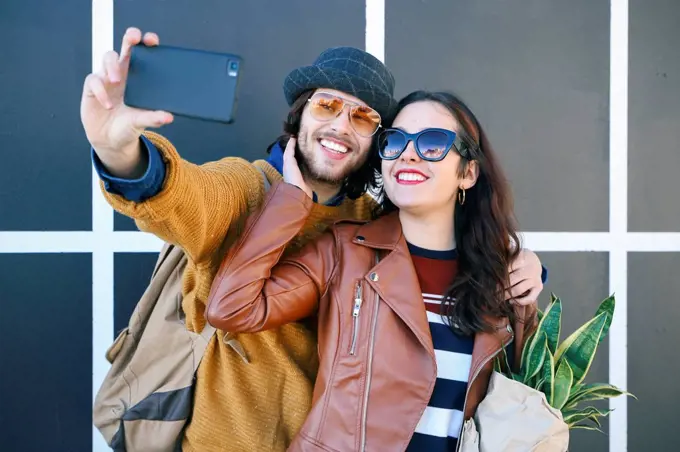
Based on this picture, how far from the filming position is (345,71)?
6.17 ft

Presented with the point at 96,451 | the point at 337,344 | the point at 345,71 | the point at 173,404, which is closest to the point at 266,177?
the point at 345,71

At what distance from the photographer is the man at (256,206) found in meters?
1.42

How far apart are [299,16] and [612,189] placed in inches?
79.7

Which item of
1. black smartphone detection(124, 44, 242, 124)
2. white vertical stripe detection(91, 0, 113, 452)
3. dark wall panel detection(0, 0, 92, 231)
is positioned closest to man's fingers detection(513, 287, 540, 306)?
black smartphone detection(124, 44, 242, 124)

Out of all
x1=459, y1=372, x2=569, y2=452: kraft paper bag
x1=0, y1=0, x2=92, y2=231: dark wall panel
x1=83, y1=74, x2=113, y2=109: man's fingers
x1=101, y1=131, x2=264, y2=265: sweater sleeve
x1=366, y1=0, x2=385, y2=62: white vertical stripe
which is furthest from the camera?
x1=366, y1=0, x2=385, y2=62: white vertical stripe

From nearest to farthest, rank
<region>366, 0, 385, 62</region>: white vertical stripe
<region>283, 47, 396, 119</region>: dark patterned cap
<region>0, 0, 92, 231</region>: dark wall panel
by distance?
1. <region>283, 47, 396, 119</region>: dark patterned cap
2. <region>0, 0, 92, 231</region>: dark wall panel
3. <region>366, 0, 385, 62</region>: white vertical stripe

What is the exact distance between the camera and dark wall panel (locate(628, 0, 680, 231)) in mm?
2896

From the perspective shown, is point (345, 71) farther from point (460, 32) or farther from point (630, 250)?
point (630, 250)

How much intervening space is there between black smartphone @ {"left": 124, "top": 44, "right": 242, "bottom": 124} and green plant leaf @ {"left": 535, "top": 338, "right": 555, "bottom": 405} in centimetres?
127

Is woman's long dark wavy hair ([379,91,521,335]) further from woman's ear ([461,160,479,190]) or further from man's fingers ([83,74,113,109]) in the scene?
man's fingers ([83,74,113,109])

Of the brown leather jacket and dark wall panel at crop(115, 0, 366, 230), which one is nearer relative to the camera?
the brown leather jacket

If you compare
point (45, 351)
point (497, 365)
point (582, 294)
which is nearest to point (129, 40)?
point (497, 365)

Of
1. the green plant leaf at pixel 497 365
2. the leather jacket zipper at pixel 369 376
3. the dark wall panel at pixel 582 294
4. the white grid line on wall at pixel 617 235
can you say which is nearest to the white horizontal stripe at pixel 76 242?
the white grid line on wall at pixel 617 235

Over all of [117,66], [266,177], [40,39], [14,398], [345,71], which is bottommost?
[14,398]
